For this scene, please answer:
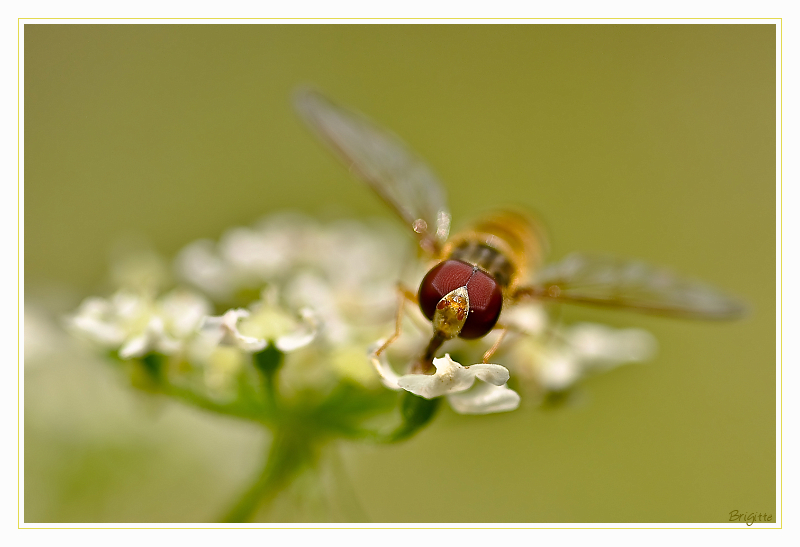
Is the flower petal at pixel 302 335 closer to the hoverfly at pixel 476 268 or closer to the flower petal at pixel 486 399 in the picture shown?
the hoverfly at pixel 476 268

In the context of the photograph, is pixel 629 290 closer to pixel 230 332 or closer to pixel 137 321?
pixel 230 332

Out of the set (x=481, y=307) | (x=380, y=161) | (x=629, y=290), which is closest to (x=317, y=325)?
(x=481, y=307)

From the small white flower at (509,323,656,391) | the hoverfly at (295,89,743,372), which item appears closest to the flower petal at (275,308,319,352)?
the hoverfly at (295,89,743,372)

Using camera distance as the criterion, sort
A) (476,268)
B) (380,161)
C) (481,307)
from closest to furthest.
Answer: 1. (481,307)
2. (476,268)
3. (380,161)

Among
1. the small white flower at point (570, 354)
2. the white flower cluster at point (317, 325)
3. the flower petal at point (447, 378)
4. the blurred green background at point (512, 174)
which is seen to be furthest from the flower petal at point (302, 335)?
the blurred green background at point (512, 174)
